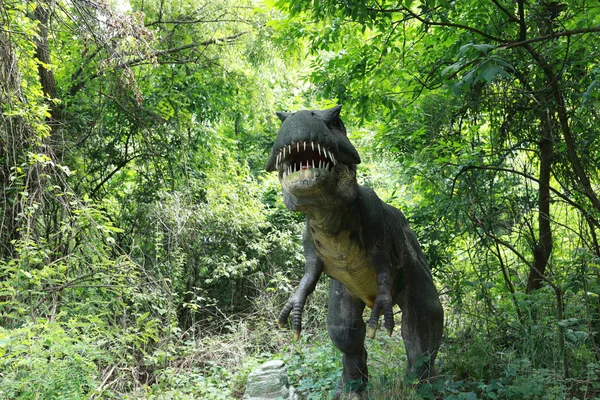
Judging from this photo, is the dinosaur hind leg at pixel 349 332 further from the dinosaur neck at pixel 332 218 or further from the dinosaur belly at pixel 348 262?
the dinosaur neck at pixel 332 218

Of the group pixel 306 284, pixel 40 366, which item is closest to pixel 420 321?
pixel 306 284

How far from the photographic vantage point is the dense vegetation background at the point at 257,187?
4285 millimetres

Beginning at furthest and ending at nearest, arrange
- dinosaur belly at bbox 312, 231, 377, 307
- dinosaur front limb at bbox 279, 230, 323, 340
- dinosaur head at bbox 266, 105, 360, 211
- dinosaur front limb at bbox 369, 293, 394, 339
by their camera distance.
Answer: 1. dinosaur front limb at bbox 279, 230, 323, 340
2. dinosaur belly at bbox 312, 231, 377, 307
3. dinosaur front limb at bbox 369, 293, 394, 339
4. dinosaur head at bbox 266, 105, 360, 211

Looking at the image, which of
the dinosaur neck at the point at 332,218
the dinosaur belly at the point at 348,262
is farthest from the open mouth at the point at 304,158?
the dinosaur belly at the point at 348,262

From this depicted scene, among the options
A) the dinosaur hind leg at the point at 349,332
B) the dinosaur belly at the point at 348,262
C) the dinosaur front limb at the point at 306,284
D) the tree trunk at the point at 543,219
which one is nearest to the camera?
the dinosaur belly at the point at 348,262

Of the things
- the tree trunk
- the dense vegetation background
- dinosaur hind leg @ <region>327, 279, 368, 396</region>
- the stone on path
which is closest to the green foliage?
the dense vegetation background

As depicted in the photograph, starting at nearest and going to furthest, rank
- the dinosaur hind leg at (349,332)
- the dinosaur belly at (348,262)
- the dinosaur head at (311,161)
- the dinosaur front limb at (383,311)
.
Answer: the dinosaur head at (311,161)
the dinosaur front limb at (383,311)
the dinosaur belly at (348,262)
the dinosaur hind leg at (349,332)

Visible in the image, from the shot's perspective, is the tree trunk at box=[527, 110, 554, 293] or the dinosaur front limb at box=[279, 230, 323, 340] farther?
the tree trunk at box=[527, 110, 554, 293]

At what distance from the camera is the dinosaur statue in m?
3.11

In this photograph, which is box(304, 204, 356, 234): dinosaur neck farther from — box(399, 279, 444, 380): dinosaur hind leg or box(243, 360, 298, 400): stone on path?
box(243, 360, 298, 400): stone on path

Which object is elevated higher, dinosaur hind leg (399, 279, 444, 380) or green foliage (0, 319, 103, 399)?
dinosaur hind leg (399, 279, 444, 380)

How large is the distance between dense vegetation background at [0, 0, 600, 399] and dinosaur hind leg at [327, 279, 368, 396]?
0.29 m

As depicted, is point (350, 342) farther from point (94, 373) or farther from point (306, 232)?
point (94, 373)

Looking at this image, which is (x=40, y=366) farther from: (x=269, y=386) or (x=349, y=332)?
(x=349, y=332)
